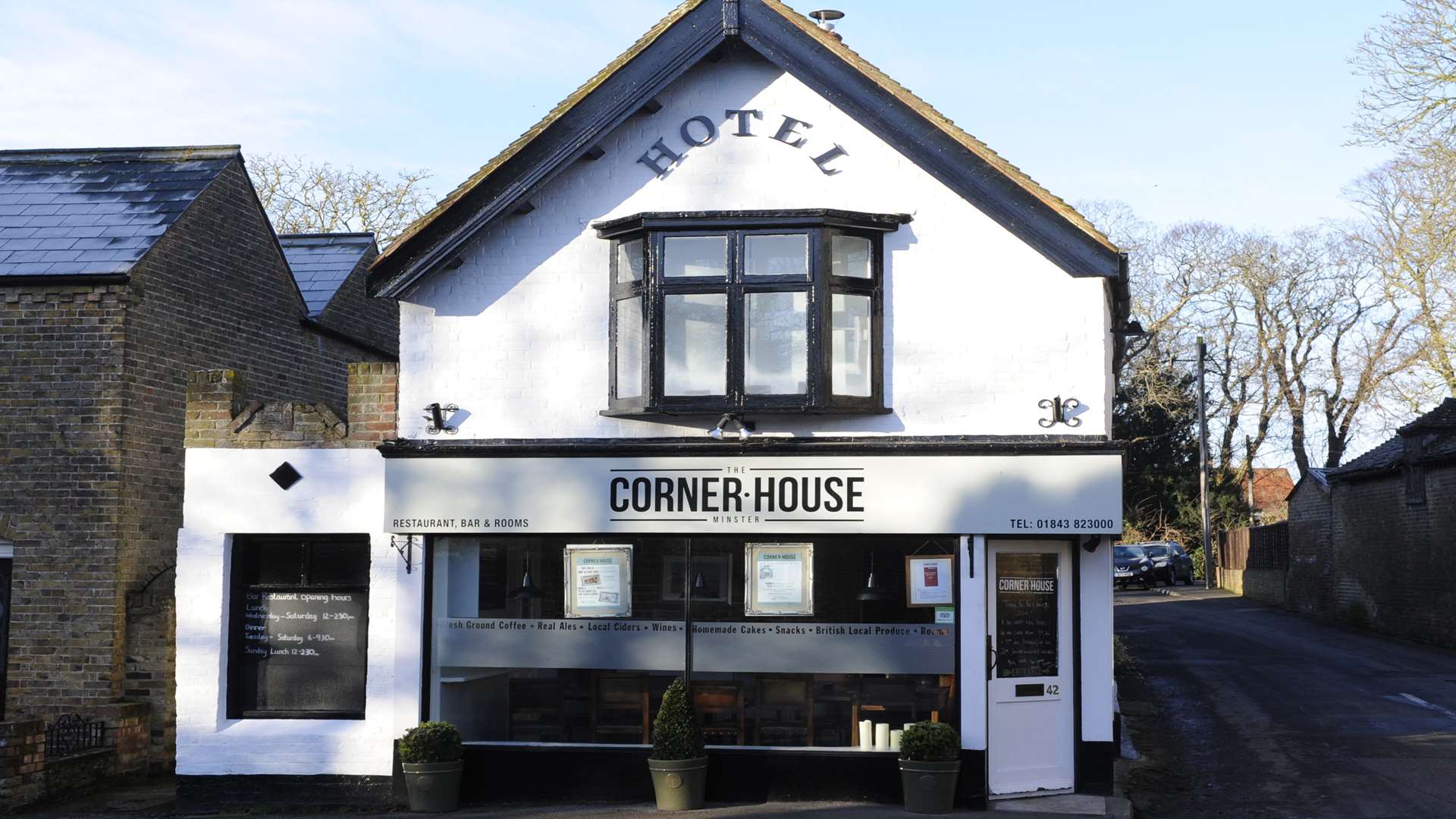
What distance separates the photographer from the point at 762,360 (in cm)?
1259

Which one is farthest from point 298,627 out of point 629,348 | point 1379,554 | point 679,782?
point 1379,554

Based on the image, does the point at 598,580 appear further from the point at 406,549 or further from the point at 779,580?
the point at 406,549

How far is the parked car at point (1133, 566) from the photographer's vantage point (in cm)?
4403

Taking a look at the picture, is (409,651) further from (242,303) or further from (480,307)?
(242,303)

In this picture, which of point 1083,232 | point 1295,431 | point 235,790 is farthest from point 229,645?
point 1295,431

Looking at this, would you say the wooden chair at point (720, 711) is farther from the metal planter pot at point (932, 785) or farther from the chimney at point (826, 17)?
the chimney at point (826, 17)

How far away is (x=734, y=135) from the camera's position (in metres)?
13.0

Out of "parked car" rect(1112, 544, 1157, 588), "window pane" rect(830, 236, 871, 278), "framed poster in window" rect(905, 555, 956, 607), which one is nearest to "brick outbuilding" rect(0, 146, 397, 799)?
"window pane" rect(830, 236, 871, 278)

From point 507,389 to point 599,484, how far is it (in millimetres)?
1293

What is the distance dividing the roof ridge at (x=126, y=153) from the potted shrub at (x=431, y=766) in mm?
8472

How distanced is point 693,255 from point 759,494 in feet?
7.32

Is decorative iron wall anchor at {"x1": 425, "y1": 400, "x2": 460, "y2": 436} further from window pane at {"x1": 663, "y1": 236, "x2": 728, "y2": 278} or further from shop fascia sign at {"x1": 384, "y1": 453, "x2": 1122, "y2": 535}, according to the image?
window pane at {"x1": 663, "y1": 236, "x2": 728, "y2": 278}

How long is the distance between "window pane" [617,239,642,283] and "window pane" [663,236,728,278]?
0.29m

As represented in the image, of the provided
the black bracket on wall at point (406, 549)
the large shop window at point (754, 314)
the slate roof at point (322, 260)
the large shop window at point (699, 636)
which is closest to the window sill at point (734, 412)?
the large shop window at point (754, 314)
